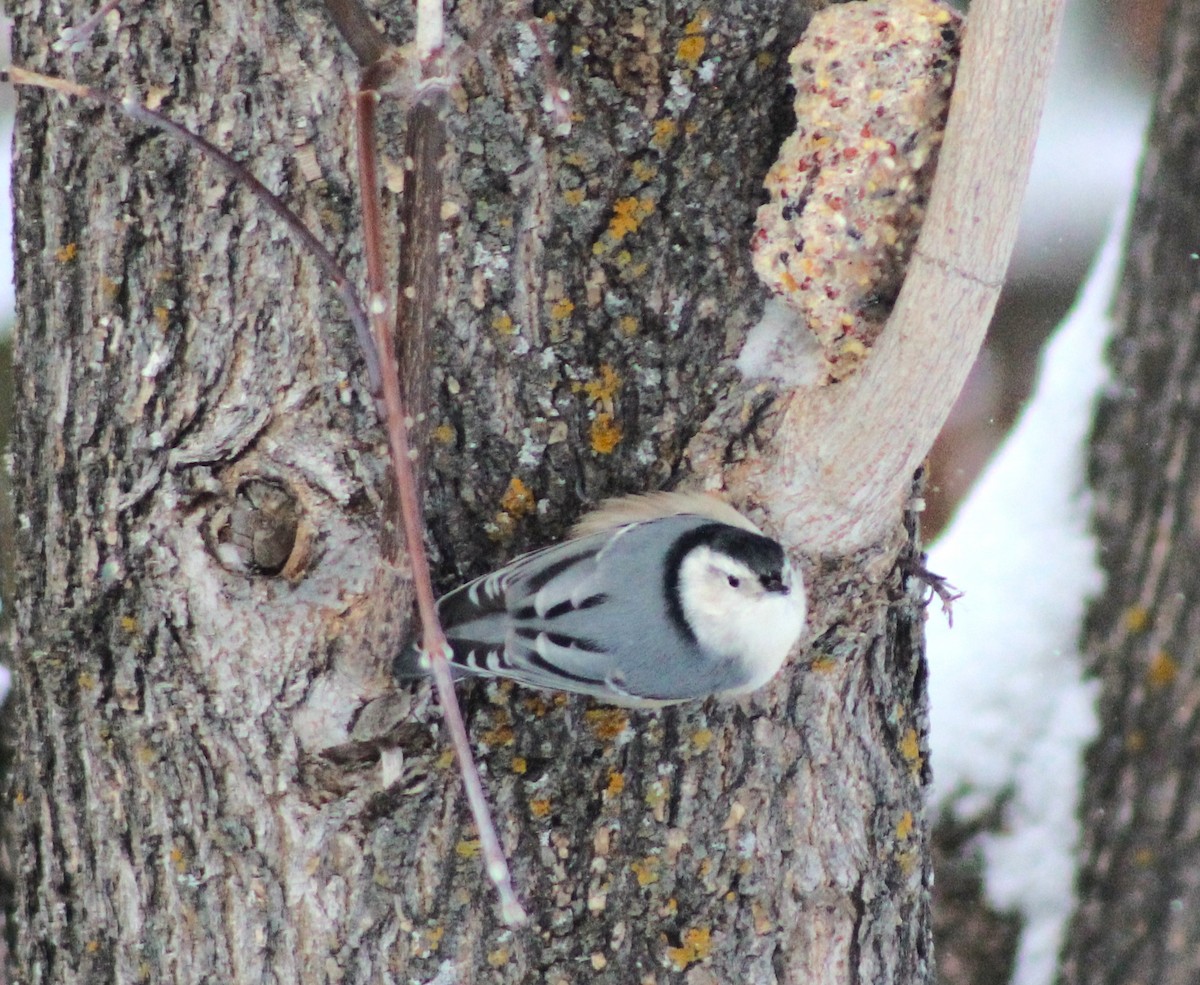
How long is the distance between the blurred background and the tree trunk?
9.10 ft

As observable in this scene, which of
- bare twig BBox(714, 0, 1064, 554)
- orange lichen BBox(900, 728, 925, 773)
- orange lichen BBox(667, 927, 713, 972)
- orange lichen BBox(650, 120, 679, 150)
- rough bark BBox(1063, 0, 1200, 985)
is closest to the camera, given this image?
bare twig BBox(714, 0, 1064, 554)

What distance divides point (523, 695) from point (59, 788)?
0.60 m

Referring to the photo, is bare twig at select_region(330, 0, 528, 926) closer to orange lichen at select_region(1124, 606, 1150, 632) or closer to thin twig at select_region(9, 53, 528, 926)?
thin twig at select_region(9, 53, 528, 926)

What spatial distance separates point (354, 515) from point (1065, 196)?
3.58m

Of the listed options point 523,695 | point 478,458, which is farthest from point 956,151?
point 523,695

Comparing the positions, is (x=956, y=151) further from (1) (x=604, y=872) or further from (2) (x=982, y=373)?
(2) (x=982, y=373)

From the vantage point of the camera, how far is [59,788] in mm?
1660

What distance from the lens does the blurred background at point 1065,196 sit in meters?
4.37

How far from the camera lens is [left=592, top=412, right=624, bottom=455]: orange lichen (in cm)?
163

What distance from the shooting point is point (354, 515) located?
5.04ft

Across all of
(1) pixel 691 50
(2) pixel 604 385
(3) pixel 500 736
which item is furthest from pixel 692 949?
(1) pixel 691 50

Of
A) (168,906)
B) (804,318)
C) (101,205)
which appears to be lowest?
(168,906)

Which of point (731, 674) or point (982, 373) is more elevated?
point (982, 373)

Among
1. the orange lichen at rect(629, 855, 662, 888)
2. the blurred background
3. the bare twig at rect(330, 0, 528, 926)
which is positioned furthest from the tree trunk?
the blurred background
